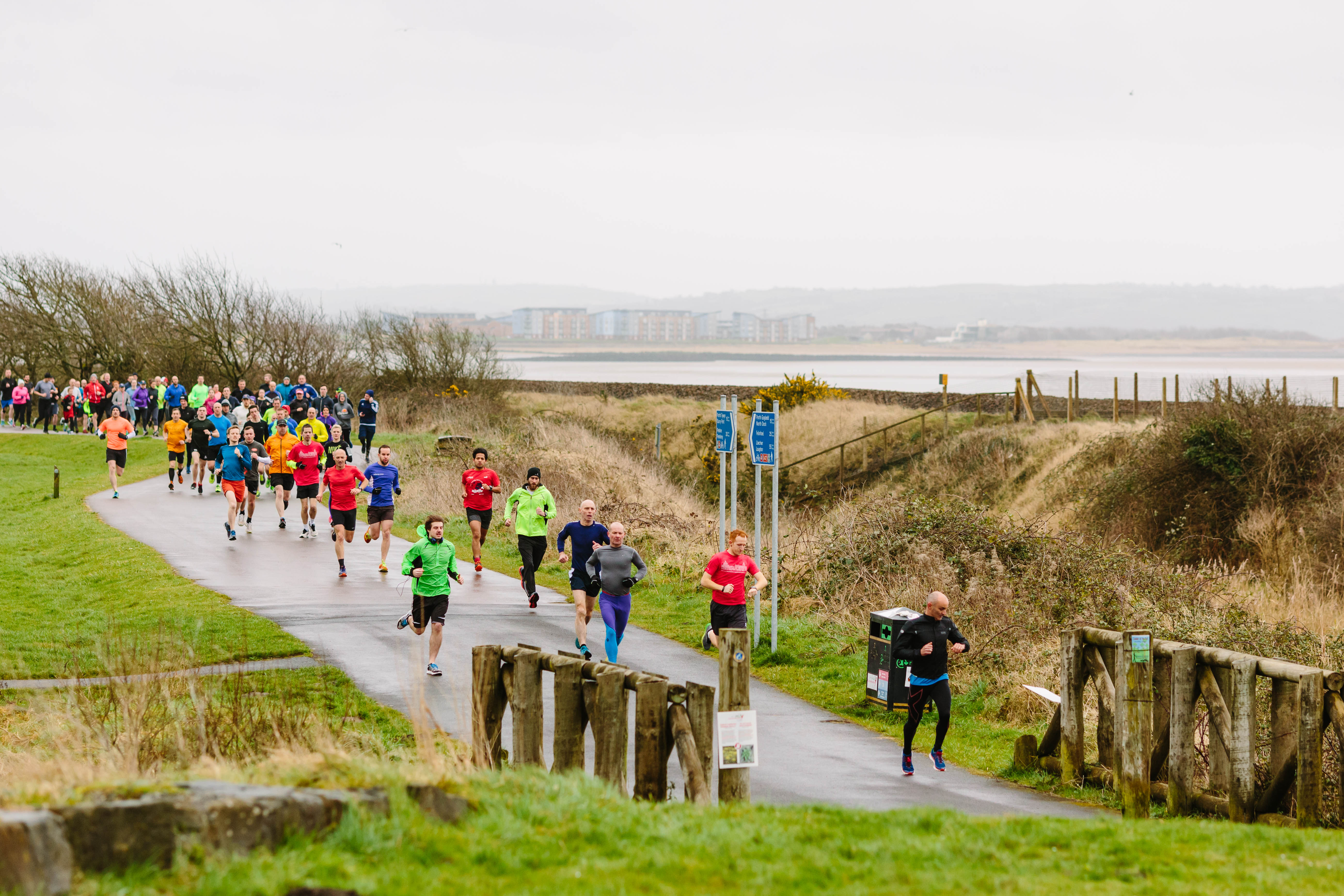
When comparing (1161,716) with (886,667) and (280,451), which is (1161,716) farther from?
(280,451)

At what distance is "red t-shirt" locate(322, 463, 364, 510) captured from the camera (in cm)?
1872

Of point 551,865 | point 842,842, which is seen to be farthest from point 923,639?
point 551,865

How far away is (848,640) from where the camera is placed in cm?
1620

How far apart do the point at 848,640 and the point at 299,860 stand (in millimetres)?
11610

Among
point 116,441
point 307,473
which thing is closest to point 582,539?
point 307,473

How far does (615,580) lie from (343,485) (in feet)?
22.4

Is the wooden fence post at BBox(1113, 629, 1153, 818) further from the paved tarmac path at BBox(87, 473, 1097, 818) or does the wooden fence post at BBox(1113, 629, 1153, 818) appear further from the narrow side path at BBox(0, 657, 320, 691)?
the narrow side path at BBox(0, 657, 320, 691)

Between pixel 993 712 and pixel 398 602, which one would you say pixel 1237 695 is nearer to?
pixel 993 712

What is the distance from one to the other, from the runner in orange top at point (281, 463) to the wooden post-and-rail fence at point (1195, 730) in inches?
615

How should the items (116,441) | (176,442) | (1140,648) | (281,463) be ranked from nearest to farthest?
(1140,648)
(281,463)
(116,441)
(176,442)

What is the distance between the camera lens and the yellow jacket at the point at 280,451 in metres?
22.5

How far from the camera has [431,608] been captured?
13133mm

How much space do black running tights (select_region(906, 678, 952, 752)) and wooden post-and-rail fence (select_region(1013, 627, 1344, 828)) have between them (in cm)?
110

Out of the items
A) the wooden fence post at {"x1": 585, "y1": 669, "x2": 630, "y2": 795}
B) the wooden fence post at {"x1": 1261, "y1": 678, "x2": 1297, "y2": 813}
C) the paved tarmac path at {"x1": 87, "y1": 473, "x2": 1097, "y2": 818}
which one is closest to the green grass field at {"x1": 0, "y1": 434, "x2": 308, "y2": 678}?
the paved tarmac path at {"x1": 87, "y1": 473, "x2": 1097, "y2": 818}
